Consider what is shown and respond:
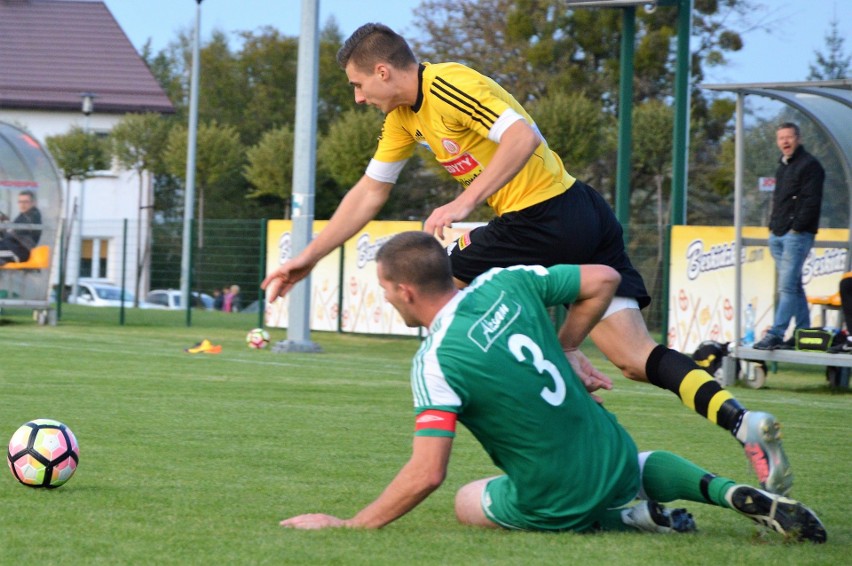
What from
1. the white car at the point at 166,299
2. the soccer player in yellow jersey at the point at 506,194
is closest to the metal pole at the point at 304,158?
the soccer player in yellow jersey at the point at 506,194

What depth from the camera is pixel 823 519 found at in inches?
212

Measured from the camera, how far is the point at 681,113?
18.5 metres

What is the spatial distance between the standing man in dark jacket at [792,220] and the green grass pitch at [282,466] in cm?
81

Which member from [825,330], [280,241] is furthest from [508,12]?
[825,330]

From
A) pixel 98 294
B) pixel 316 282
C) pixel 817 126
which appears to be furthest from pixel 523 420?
pixel 98 294

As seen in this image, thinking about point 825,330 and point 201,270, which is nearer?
point 825,330

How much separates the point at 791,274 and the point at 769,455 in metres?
8.59

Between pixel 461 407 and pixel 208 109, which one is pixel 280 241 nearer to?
pixel 461 407

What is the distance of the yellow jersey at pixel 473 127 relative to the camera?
5.52 m

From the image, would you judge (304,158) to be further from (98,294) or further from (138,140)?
(138,140)

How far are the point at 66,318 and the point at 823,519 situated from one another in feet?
66.1

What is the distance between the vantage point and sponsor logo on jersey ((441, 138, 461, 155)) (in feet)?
18.8

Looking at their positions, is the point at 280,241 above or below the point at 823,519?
above

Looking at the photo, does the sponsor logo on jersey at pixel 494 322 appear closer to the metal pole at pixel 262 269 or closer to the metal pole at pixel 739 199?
the metal pole at pixel 739 199
